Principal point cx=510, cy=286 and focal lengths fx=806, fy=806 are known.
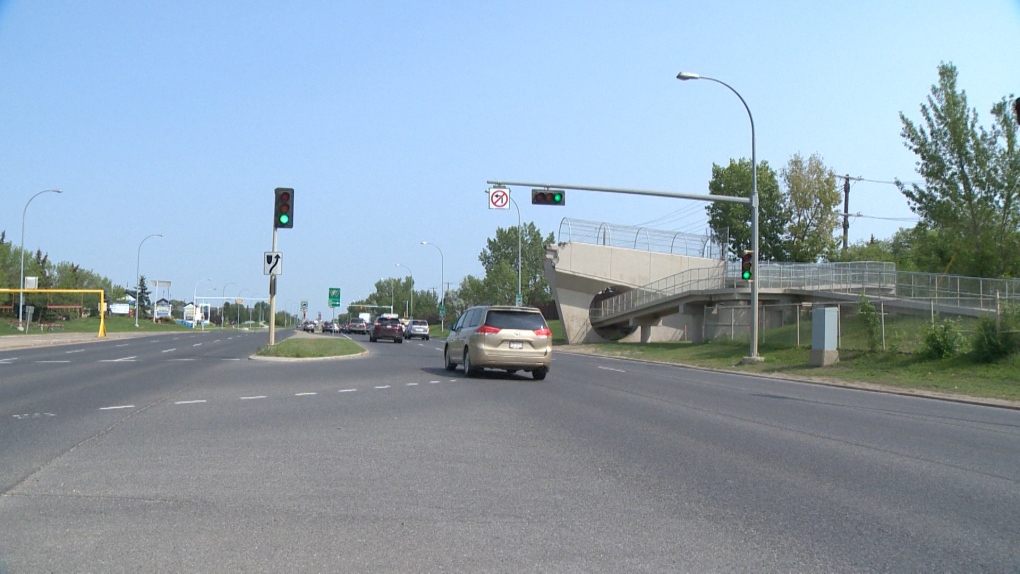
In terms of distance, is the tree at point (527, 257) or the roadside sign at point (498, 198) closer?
the roadside sign at point (498, 198)

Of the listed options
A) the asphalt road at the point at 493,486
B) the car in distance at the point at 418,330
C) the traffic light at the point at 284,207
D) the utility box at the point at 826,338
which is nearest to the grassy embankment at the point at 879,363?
the utility box at the point at 826,338

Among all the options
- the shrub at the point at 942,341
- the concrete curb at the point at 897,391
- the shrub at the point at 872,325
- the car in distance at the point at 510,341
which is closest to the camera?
the concrete curb at the point at 897,391

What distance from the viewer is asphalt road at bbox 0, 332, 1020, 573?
556 cm

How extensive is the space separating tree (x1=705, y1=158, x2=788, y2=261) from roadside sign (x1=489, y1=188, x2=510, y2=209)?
53.6 meters

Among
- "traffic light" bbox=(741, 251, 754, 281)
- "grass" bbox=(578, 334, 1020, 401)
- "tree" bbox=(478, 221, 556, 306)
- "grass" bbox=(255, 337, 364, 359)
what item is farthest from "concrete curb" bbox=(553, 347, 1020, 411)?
"tree" bbox=(478, 221, 556, 306)

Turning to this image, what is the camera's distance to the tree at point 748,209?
262 feet

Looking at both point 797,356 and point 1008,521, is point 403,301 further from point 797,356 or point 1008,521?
point 1008,521

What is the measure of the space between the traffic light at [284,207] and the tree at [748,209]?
→ 199ft

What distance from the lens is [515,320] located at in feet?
65.7

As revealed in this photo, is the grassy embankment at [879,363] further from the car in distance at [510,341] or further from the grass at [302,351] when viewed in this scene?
the grass at [302,351]

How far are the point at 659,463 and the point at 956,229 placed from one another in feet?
137

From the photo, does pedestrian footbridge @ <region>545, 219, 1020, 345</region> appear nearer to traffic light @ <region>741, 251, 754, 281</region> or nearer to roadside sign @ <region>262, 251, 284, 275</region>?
traffic light @ <region>741, 251, 754, 281</region>

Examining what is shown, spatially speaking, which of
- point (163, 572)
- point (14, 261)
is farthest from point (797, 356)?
point (14, 261)

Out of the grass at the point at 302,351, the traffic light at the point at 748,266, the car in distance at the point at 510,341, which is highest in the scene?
the traffic light at the point at 748,266
